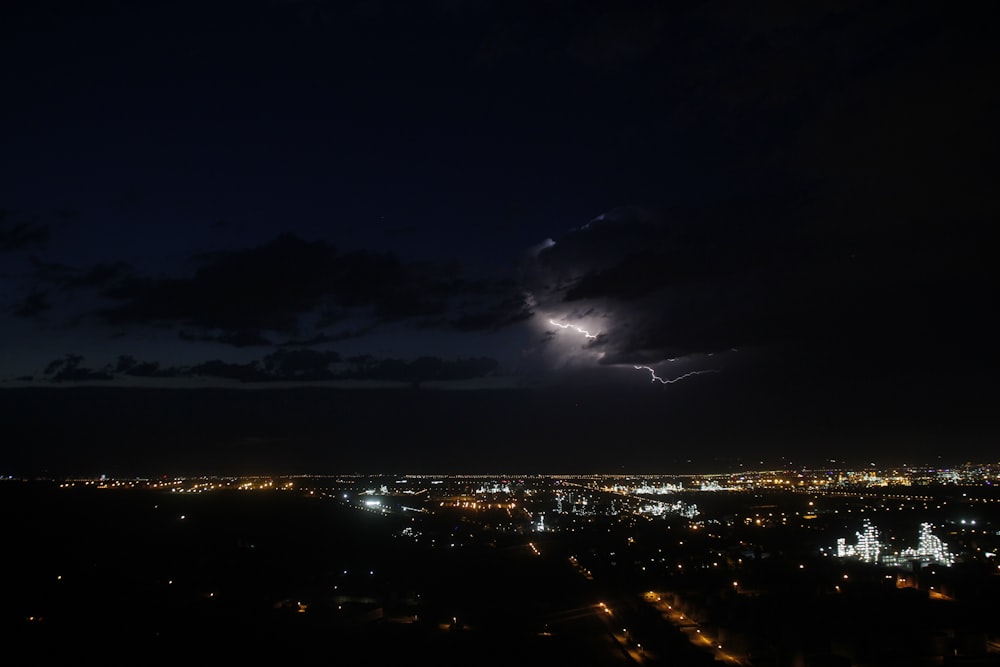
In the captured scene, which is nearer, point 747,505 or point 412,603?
point 412,603

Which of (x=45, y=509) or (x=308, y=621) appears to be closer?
(x=308, y=621)

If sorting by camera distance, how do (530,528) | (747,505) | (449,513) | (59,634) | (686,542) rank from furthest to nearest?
(747,505) → (449,513) → (530,528) → (686,542) → (59,634)

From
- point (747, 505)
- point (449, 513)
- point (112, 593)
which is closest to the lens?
point (112, 593)

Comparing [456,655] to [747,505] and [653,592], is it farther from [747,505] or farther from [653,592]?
[747,505]

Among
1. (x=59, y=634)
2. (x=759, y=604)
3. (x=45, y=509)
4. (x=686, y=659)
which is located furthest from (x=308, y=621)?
(x=45, y=509)

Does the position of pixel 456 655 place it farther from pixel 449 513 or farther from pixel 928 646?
pixel 449 513

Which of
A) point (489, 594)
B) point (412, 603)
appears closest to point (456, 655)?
point (412, 603)

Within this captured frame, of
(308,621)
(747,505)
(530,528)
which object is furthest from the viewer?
(747,505)
